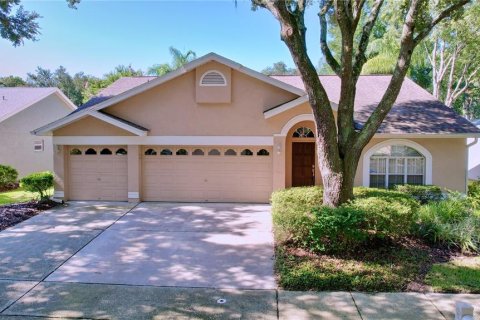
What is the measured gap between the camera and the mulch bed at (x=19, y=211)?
33.6 ft

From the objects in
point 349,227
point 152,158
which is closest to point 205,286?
point 349,227

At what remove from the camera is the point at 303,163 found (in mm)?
13672

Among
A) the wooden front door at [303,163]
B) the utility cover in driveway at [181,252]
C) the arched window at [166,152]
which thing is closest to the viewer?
the utility cover in driveway at [181,252]

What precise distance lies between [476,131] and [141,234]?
11.7m

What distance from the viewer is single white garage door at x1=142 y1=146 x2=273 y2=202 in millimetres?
13000

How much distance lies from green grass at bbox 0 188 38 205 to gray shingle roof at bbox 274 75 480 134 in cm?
1289

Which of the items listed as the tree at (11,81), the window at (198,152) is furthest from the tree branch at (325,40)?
the tree at (11,81)

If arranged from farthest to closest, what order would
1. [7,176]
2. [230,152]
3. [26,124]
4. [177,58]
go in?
[177,58] < [26,124] < [7,176] < [230,152]

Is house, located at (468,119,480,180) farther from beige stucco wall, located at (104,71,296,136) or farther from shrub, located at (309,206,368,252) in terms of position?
shrub, located at (309,206,368,252)

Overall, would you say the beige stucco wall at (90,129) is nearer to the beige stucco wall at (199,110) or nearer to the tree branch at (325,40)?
the beige stucco wall at (199,110)

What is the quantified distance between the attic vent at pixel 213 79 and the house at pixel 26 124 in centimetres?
1200

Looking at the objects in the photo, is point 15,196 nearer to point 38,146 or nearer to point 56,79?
point 38,146

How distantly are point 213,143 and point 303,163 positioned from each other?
144 inches

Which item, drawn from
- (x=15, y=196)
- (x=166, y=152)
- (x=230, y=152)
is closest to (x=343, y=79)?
(x=230, y=152)
